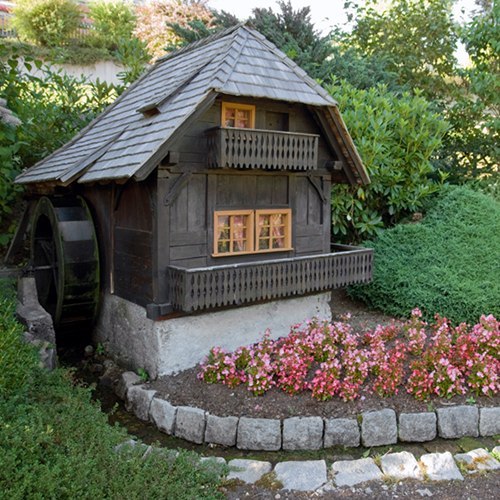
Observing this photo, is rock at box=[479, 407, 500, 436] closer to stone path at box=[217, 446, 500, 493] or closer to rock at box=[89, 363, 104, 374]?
stone path at box=[217, 446, 500, 493]

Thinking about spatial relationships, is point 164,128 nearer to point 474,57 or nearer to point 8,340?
point 8,340

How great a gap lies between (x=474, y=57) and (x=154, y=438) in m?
14.2

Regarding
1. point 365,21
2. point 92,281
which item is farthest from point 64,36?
point 92,281

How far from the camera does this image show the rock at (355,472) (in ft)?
16.7

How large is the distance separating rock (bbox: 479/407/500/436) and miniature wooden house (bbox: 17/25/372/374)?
303 centimetres

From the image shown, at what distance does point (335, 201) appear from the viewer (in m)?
10.6

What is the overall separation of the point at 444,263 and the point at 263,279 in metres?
4.51

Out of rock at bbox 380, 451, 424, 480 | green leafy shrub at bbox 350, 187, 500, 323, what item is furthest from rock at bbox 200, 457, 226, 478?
green leafy shrub at bbox 350, 187, 500, 323

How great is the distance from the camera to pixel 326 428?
5.88 metres

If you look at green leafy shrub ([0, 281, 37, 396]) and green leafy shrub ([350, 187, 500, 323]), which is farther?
green leafy shrub ([350, 187, 500, 323])

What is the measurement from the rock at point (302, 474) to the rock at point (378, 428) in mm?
851

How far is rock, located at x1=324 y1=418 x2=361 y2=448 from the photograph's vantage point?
5.88m

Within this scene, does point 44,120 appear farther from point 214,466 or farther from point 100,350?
point 214,466

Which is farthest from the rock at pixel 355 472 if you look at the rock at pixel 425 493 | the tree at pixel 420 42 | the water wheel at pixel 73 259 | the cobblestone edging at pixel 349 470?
the tree at pixel 420 42
